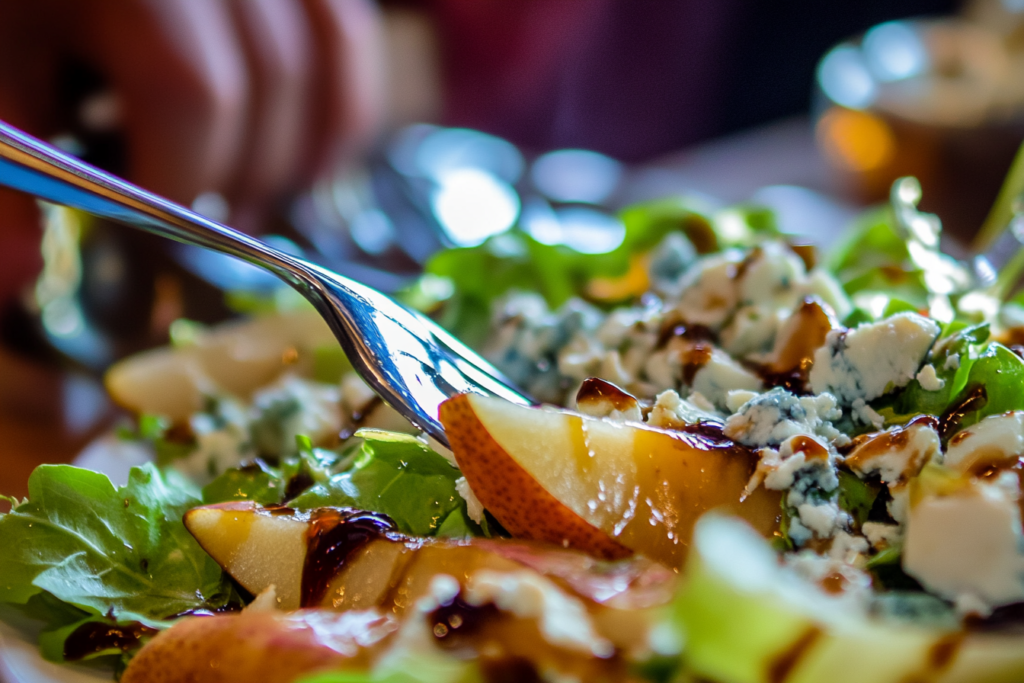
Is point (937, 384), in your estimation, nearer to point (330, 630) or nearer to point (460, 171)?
point (330, 630)

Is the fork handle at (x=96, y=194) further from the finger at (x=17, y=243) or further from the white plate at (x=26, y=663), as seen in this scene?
the finger at (x=17, y=243)

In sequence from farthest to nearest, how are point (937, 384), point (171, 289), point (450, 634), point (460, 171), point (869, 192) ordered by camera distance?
point (460, 171) → point (869, 192) → point (171, 289) → point (937, 384) → point (450, 634)

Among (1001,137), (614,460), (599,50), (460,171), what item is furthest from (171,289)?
(599,50)

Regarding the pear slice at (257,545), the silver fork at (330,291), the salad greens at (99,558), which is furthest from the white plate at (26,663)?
the silver fork at (330,291)

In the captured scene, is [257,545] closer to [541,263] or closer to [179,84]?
[541,263]

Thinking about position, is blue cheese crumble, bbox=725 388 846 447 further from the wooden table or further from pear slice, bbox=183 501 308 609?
the wooden table

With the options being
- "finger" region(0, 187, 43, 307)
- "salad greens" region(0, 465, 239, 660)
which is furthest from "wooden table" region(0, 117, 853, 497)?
"salad greens" region(0, 465, 239, 660)

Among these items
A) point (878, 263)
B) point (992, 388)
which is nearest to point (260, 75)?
point (878, 263)
